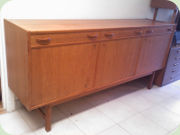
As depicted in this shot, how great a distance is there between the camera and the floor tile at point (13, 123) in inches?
67.6

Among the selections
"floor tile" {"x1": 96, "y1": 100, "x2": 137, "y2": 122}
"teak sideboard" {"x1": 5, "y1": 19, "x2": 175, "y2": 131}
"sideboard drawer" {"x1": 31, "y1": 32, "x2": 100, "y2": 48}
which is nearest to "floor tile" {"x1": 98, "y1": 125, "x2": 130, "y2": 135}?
"floor tile" {"x1": 96, "y1": 100, "x2": 137, "y2": 122}

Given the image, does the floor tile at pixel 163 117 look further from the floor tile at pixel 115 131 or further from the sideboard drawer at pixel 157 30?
the sideboard drawer at pixel 157 30

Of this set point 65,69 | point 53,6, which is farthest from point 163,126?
point 53,6

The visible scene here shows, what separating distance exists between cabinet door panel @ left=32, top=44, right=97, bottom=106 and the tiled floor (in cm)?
37

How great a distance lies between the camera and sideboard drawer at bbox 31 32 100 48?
1.34 metres

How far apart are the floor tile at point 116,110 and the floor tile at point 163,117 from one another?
194 millimetres

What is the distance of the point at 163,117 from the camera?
84.7 inches

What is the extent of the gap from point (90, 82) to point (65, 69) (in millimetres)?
371

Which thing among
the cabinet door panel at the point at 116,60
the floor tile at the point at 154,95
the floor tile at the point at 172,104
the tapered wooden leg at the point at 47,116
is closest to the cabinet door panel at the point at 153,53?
Answer: the cabinet door panel at the point at 116,60

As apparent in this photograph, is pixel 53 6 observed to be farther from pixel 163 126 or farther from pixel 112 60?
pixel 163 126

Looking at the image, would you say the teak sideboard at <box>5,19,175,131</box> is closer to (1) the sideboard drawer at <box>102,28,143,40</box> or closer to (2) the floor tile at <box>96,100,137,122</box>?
(1) the sideboard drawer at <box>102,28,143,40</box>

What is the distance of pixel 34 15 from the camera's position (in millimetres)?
1771

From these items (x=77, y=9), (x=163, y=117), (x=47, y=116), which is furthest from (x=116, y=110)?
(x=77, y=9)

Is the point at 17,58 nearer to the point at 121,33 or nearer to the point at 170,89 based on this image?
the point at 121,33
